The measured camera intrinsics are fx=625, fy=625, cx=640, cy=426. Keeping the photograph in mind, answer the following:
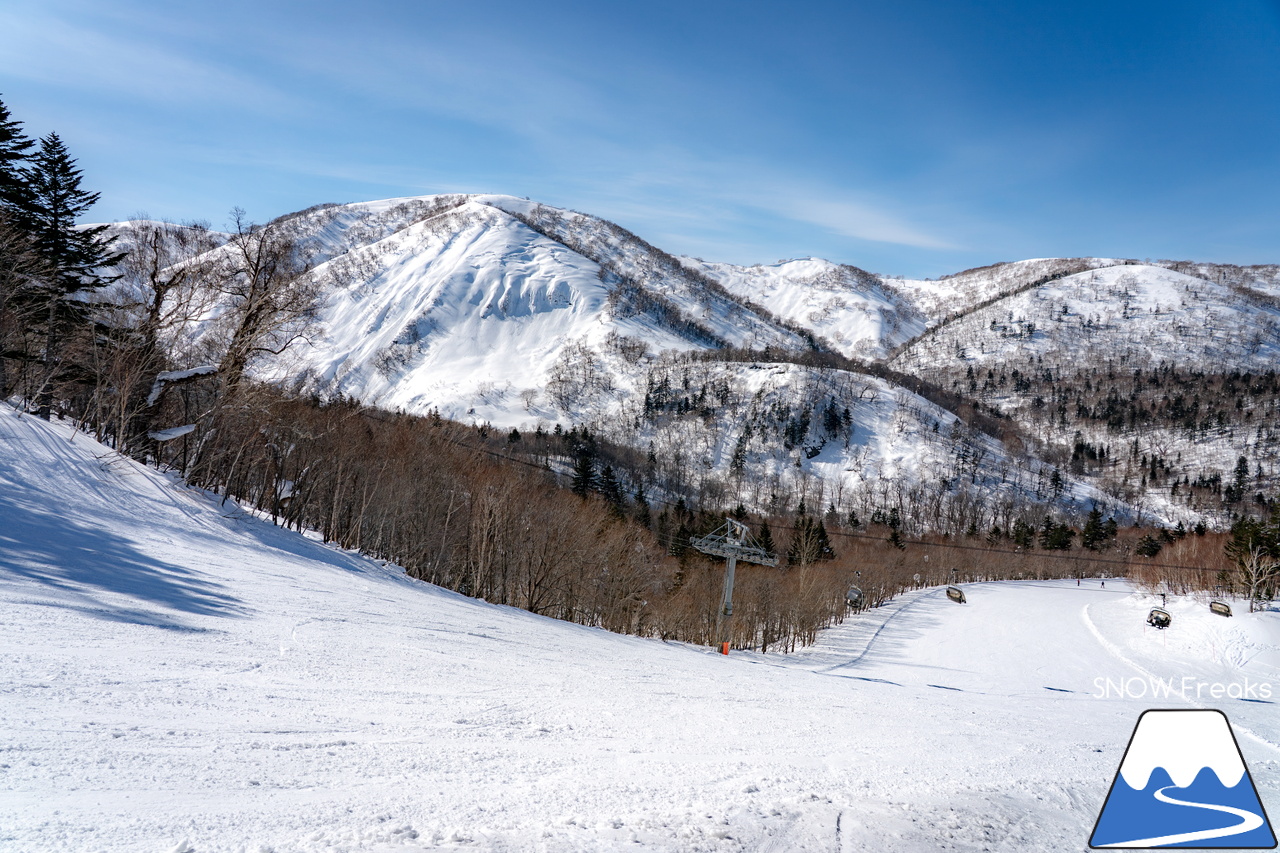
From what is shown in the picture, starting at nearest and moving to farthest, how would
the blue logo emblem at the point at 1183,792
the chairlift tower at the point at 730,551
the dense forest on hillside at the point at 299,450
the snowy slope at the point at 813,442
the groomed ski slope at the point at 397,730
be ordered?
1. the groomed ski slope at the point at 397,730
2. the blue logo emblem at the point at 1183,792
3. the dense forest on hillside at the point at 299,450
4. the chairlift tower at the point at 730,551
5. the snowy slope at the point at 813,442

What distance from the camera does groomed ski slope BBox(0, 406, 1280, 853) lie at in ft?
11.2

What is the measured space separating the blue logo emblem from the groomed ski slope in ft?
3.35

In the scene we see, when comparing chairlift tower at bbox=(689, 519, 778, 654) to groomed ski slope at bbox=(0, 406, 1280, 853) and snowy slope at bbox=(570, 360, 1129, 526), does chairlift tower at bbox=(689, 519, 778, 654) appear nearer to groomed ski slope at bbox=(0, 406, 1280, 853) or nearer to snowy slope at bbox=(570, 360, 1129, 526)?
groomed ski slope at bbox=(0, 406, 1280, 853)

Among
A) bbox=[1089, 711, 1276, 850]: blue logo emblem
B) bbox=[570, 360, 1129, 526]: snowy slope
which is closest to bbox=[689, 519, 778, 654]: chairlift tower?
bbox=[1089, 711, 1276, 850]: blue logo emblem

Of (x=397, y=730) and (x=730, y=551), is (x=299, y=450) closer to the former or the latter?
(x=730, y=551)

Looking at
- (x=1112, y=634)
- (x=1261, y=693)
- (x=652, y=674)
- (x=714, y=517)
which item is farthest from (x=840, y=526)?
(x=652, y=674)

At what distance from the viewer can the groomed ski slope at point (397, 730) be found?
11.2 feet

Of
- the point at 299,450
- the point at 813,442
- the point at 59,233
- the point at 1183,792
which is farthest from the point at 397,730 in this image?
the point at 813,442

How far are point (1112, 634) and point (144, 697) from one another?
5279 centimetres

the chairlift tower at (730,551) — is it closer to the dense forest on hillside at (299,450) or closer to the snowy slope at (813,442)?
the dense forest on hillside at (299,450)

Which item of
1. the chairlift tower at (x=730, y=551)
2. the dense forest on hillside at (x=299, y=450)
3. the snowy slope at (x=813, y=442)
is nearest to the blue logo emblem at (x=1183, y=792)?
the dense forest on hillside at (x=299, y=450)

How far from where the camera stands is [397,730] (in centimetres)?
505

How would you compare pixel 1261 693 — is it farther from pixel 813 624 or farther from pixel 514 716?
pixel 514 716

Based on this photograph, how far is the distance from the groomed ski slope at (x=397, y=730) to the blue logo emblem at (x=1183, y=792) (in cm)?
102
